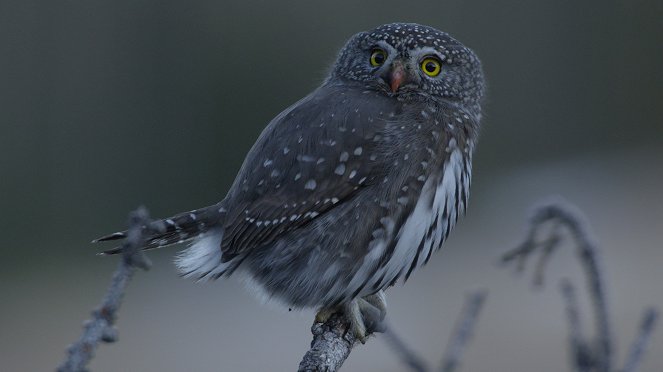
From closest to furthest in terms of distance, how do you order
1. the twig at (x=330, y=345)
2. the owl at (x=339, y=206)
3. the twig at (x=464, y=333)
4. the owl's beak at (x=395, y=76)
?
the twig at (x=464, y=333) < the twig at (x=330, y=345) < the owl at (x=339, y=206) < the owl's beak at (x=395, y=76)

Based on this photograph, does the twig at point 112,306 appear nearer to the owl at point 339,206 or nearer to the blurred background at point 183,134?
the owl at point 339,206

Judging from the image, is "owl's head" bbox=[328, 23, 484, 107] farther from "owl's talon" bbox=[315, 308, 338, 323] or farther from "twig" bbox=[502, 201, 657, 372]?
"twig" bbox=[502, 201, 657, 372]

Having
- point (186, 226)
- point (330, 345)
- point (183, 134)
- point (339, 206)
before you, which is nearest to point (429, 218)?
point (339, 206)

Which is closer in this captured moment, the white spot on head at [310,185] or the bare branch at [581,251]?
the bare branch at [581,251]

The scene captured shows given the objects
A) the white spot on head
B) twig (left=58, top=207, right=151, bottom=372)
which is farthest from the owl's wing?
twig (left=58, top=207, right=151, bottom=372)

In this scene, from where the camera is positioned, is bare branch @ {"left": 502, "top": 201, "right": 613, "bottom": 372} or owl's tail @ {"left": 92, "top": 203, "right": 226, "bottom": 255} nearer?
bare branch @ {"left": 502, "top": 201, "right": 613, "bottom": 372}

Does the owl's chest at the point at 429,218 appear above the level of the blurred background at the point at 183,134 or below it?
above

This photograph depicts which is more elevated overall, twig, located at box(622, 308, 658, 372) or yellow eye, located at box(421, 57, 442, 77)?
twig, located at box(622, 308, 658, 372)

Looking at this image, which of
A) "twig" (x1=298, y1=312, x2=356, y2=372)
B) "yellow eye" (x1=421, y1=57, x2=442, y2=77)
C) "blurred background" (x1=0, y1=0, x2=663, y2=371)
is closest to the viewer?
"twig" (x1=298, y1=312, x2=356, y2=372)

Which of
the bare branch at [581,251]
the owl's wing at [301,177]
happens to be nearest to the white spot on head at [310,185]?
the owl's wing at [301,177]

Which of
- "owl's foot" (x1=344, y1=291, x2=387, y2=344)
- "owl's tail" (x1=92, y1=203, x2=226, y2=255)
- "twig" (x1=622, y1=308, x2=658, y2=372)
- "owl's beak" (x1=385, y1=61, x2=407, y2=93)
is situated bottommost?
"owl's foot" (x1=344, y1=291, x2=387, y2=344)
